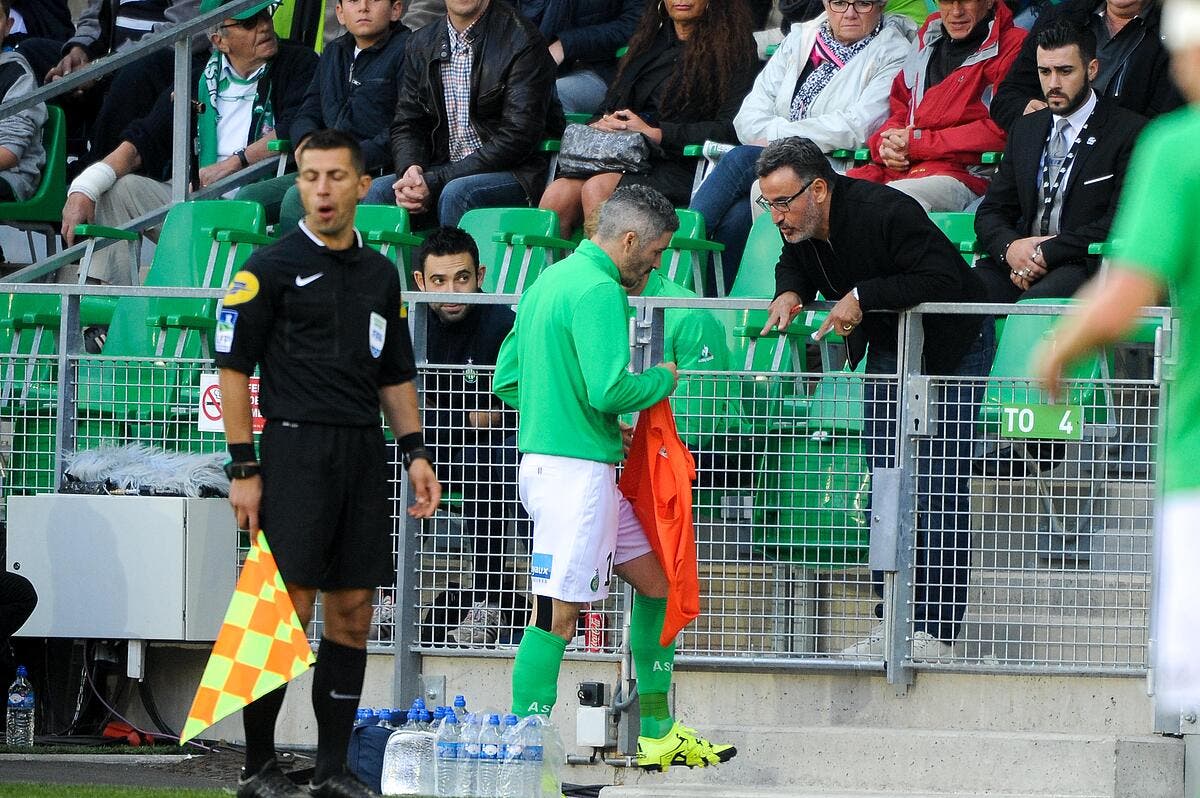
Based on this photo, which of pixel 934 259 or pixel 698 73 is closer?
pixel 934 259

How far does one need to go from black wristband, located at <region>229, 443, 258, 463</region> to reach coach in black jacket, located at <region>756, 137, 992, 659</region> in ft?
7.27

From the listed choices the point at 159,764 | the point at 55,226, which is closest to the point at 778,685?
the point at 159,764

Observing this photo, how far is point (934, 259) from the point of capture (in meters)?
7.04

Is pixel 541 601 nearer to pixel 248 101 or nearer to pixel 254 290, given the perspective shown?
pixel 254 290

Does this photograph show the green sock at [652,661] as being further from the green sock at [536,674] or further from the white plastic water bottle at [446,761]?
the white plastic water bottle at [446,761]

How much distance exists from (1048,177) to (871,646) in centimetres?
228

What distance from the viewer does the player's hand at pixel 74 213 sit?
10.4 metres

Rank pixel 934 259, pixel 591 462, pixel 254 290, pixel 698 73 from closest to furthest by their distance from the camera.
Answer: pixel 254 290 → pixel 591 462 → pixel 934 259 → pixel 698 73

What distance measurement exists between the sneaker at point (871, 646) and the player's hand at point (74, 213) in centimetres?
523

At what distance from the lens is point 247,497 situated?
5539 mm

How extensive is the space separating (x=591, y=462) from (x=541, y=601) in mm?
514

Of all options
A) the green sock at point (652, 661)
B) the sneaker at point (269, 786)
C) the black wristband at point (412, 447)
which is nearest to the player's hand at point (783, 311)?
the green sock at point (652, 661)

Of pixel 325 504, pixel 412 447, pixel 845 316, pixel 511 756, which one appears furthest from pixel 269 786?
pixel 845 316

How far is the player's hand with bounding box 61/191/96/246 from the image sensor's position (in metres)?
10.4
